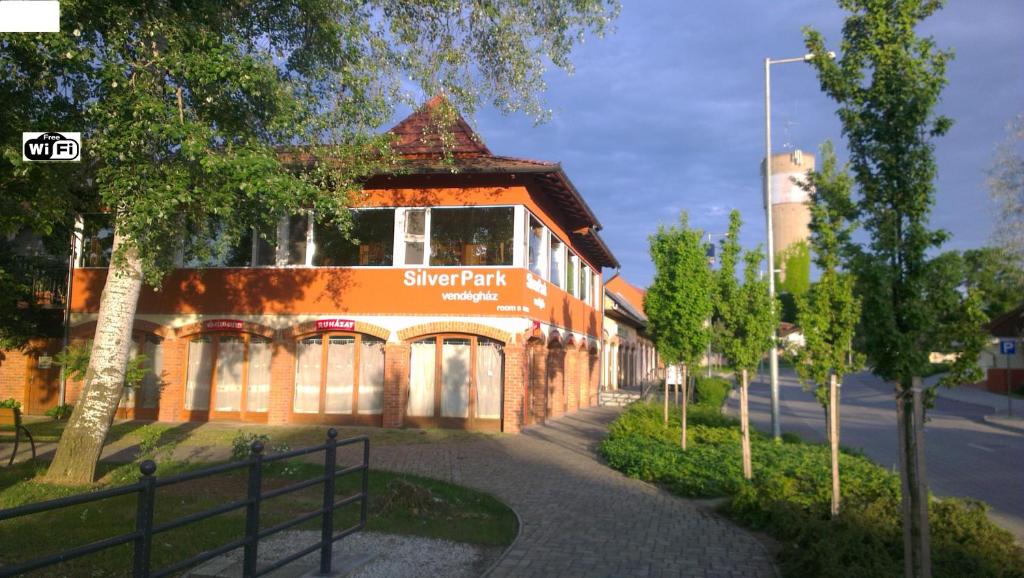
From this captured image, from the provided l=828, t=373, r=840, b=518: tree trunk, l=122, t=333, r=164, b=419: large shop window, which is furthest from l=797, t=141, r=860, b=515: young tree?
l=122, t=333, r=164, b=419: large shop window

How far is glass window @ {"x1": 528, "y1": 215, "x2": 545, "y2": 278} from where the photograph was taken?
1953 centimetres

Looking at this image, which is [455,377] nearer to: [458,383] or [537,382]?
[458,383]

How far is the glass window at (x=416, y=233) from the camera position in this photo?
738 inches

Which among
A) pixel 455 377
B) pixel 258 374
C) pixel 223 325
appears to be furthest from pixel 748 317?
pixel 223 325

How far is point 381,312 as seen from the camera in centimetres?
1864

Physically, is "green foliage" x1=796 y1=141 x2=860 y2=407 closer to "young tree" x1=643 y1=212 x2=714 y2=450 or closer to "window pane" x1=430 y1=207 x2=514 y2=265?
"young tree" x1=643 y1=212 x2=714 y2=450

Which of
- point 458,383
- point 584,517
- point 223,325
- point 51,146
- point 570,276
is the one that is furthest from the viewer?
point 570,276

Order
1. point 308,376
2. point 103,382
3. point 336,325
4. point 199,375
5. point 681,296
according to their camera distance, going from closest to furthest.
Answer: point 103,382 → point 681,296 → point 336,325 → point 308,376 → point 199,375

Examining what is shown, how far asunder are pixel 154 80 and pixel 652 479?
8.93m

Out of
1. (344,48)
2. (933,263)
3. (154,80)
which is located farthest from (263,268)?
(933,263)

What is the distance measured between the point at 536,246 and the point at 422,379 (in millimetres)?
4599

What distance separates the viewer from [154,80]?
32.4 ft

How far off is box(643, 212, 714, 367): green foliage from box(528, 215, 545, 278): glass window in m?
4.20

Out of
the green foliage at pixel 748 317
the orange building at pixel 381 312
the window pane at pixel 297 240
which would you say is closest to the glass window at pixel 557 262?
the orange building at pixel 381 312
